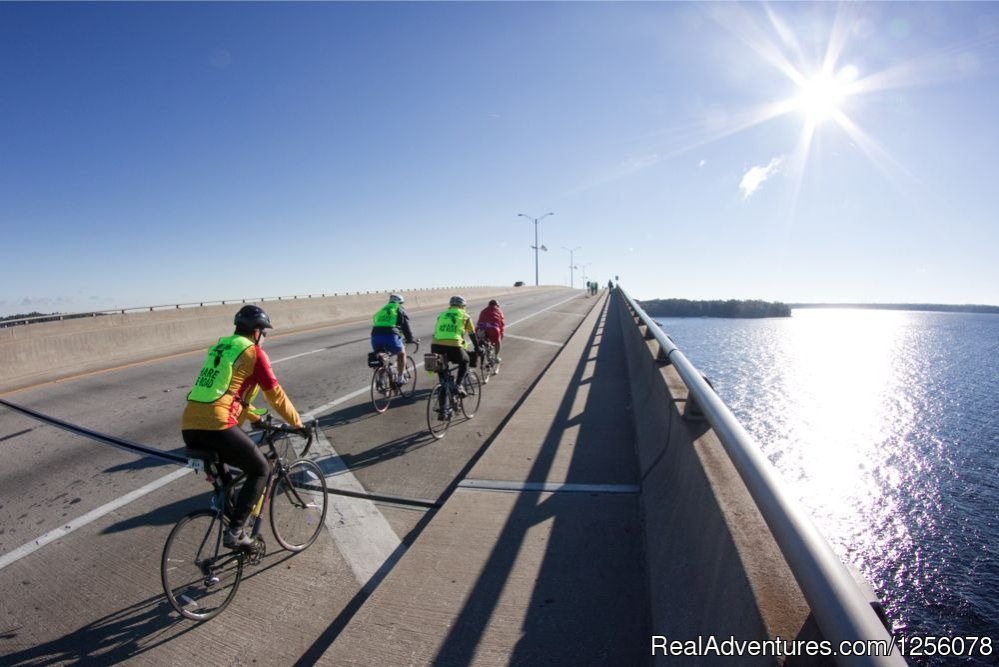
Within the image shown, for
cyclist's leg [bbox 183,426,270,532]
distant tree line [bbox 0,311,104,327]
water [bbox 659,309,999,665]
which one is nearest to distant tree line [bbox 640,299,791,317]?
water [bbox 659,309,999,665]

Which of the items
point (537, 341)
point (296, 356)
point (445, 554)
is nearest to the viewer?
point (445, 554)

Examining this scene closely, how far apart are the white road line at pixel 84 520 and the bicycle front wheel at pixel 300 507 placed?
1.64 m

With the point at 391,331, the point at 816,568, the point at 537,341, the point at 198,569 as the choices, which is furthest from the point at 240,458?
the point at 537,341

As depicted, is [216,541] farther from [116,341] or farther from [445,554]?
[116,341]

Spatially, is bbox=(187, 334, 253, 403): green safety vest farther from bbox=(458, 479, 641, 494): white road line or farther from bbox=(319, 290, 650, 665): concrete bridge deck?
bbox=(458, 479, 641, 494): white road line

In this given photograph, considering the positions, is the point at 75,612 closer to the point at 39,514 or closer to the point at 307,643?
the point at 307,643

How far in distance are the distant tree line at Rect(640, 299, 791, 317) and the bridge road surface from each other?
8436 centimetres

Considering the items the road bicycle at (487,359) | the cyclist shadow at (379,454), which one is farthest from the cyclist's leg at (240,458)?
the road bicycle at (487,359)

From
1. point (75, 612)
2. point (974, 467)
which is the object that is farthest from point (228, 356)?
point (974, 467)

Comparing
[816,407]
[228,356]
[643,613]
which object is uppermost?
[228,356]

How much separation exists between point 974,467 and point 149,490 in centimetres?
1603

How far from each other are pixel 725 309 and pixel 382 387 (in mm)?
92819

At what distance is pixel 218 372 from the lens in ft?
11.1

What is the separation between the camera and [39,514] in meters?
4.48
